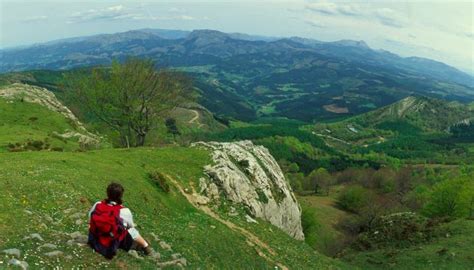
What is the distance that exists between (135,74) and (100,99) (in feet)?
29.9

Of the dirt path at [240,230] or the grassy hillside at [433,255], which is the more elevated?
the dirt path at [240,230]

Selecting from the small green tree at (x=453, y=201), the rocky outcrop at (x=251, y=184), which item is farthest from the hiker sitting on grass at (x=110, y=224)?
the small green tree at (x=453, y=201)

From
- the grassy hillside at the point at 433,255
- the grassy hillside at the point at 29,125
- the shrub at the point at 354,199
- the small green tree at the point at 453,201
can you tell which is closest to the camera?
the grassy hillside at the point at 433,255

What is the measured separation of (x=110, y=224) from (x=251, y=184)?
40.6m

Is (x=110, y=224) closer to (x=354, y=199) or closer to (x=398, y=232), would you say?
(x=398, y=232)

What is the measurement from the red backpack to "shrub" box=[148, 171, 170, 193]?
24.8m

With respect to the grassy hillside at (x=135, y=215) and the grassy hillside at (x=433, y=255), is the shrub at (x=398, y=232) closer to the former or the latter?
the grassy hillside at (x=433, y=255)

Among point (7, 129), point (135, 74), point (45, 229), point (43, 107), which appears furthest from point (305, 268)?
point (43, 107)

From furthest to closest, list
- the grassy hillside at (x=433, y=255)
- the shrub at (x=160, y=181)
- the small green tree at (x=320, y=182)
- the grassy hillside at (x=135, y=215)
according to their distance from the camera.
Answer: the small green tree at (x=320, y=182) < the grassy hillside at (x=433, y=255) < the shrub at (x=160, y=181) < the grassy hillside at (x=135, y=215)

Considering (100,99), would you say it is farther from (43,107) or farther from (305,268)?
(305,268)

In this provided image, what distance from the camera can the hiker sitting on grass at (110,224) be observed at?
1773 centimetres

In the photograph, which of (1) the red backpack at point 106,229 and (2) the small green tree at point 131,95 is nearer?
(1) the red backpack at point 106,229

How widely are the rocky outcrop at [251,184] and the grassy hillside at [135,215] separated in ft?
8.07

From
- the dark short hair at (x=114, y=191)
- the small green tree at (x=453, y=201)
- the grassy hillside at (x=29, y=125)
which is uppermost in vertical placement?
the dark short hair at (x=114, y=191)
